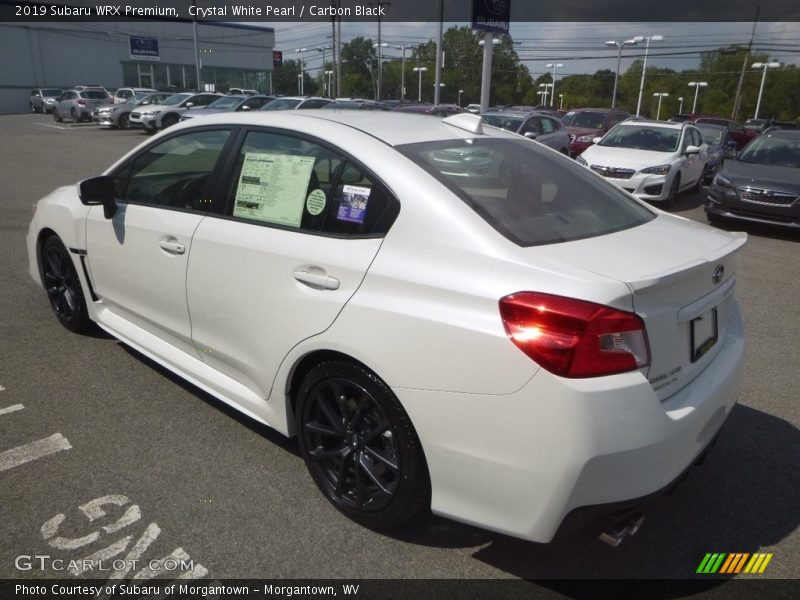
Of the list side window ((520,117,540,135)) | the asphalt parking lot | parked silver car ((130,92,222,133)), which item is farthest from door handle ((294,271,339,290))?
parked silver car ((130,92,222,133))

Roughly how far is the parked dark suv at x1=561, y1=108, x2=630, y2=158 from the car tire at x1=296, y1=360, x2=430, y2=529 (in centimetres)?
1590

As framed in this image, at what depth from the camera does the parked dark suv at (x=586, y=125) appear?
17.3 m

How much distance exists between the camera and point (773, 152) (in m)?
10.5

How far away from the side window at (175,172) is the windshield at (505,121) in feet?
40.1

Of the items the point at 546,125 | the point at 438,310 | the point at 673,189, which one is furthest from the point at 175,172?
the point at 546,125

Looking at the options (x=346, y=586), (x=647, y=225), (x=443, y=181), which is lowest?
(x=346, y=586)

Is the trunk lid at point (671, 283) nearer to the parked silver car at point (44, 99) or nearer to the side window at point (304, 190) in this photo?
the side window at point (304, 190)

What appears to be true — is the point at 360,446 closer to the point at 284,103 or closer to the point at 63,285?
the point at 63,285

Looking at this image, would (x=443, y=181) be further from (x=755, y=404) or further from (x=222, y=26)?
(x=222, y=26)

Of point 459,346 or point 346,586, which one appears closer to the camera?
point 459,346

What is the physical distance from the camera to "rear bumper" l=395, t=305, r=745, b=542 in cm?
195

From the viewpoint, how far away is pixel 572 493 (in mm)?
1990

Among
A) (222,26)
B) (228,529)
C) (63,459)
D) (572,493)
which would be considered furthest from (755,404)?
(222,26)

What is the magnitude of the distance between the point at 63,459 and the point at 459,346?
2166 millimetres
